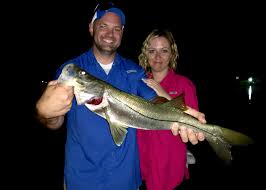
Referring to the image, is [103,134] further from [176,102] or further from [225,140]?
[225,140]

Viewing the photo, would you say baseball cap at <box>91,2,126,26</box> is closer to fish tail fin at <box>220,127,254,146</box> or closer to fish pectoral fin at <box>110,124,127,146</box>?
fish pectoral fin at <box>110,124,127,146</box>

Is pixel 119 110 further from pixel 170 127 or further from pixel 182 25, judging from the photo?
pixel 182 25

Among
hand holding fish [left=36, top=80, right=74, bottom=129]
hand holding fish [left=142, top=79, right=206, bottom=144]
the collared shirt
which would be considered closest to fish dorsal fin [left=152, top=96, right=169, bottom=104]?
hand holding fish [left=142, top=79, right=206, bottom=144]

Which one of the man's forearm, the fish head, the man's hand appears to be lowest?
the man's hand

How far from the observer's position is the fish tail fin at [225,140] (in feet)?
11.7

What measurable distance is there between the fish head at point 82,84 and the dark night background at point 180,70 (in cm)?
196

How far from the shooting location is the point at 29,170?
27.6ft

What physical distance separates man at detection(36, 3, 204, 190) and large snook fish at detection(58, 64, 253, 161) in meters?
0.19

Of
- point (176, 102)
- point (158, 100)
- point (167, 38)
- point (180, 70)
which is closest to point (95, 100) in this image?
point (158, 100)

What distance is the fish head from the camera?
9.78 ft

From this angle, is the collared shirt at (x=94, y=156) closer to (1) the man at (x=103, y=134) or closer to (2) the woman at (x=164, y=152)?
(1) the man at (x=103, y=134)

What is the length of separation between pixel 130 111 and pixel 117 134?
1.27ft

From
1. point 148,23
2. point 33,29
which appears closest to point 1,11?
point 33,29

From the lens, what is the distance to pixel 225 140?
146 inches
